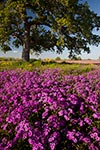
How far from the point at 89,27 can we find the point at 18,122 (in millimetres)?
22662

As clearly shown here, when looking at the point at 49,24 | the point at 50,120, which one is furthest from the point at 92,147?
the point at 49,24

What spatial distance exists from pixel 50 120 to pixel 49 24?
24.9m

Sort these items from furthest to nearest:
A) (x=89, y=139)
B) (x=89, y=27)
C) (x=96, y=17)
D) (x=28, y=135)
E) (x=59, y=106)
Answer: (x=96, y=17) → (x=89, y=27) → (x=59, y=106) → (x=89, y=139) → (x=28, y=135)

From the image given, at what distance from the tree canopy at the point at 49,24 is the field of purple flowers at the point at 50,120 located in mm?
19403

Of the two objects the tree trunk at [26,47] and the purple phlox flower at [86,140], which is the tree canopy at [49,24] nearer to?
the tree trunk at [26,47]

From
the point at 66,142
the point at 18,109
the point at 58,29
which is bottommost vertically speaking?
the point at 66,142

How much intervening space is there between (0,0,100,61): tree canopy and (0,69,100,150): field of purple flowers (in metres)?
19.4

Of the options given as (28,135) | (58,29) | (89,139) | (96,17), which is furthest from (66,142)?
(96,17)

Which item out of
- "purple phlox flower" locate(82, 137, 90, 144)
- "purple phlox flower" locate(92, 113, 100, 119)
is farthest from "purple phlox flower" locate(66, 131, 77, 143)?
"purple phlox flower" locate(92, 113, 100, 119)

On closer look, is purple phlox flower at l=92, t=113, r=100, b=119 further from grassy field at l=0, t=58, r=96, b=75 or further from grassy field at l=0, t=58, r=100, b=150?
grassy field at l=0, t=58, r=96, b=75

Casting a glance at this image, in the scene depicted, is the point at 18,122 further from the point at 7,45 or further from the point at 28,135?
the point at 7,45

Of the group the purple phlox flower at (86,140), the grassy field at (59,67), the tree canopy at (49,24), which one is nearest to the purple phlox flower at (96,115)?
the purple phlox flower at (86,140)

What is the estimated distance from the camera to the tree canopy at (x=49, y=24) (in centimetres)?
2728

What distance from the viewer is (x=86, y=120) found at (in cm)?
630
